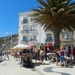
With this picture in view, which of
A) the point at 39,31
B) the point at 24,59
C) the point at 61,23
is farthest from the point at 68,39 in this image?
the point at 24,59

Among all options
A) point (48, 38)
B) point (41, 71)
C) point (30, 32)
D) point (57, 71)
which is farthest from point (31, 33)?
point (57, 71)

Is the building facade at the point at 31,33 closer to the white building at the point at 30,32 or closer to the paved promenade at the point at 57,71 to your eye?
the white building at the point at 30,32

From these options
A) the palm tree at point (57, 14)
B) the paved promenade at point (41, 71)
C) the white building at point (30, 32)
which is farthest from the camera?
the white building at point (30, 32)

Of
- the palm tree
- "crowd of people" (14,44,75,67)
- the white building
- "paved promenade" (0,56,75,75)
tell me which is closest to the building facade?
the white building

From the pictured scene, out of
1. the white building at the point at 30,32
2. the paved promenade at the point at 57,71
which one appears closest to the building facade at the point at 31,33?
the white building at the point at 30,32

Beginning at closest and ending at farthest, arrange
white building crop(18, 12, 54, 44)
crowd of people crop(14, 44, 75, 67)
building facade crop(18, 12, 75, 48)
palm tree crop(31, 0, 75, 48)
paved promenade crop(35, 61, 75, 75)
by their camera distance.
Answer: paved promenade crop(35, 61, 75, 75) < crowd of people crop(14, 44, 75, 67) < palm tree crop(31, 0, 75, 48) < building facade crop(18, 12, 75, 48) < white building crop(18, 12, 54, 44)

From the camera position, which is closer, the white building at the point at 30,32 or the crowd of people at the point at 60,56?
the crowd of people at the point at 60,56

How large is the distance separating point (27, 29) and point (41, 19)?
38.8m

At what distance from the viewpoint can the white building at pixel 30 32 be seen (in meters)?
59.0

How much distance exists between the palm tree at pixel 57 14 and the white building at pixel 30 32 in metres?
34.2

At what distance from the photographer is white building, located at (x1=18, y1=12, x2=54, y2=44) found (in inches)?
2322

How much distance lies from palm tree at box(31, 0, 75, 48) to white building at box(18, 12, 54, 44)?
34223mm

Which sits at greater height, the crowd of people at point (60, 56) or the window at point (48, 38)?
the window at point (48, 38)

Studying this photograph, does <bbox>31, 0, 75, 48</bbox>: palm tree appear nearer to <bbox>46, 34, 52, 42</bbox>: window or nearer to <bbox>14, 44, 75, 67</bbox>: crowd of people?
<bbox>14, 44, 75, 67</bbox>: crowd of people
